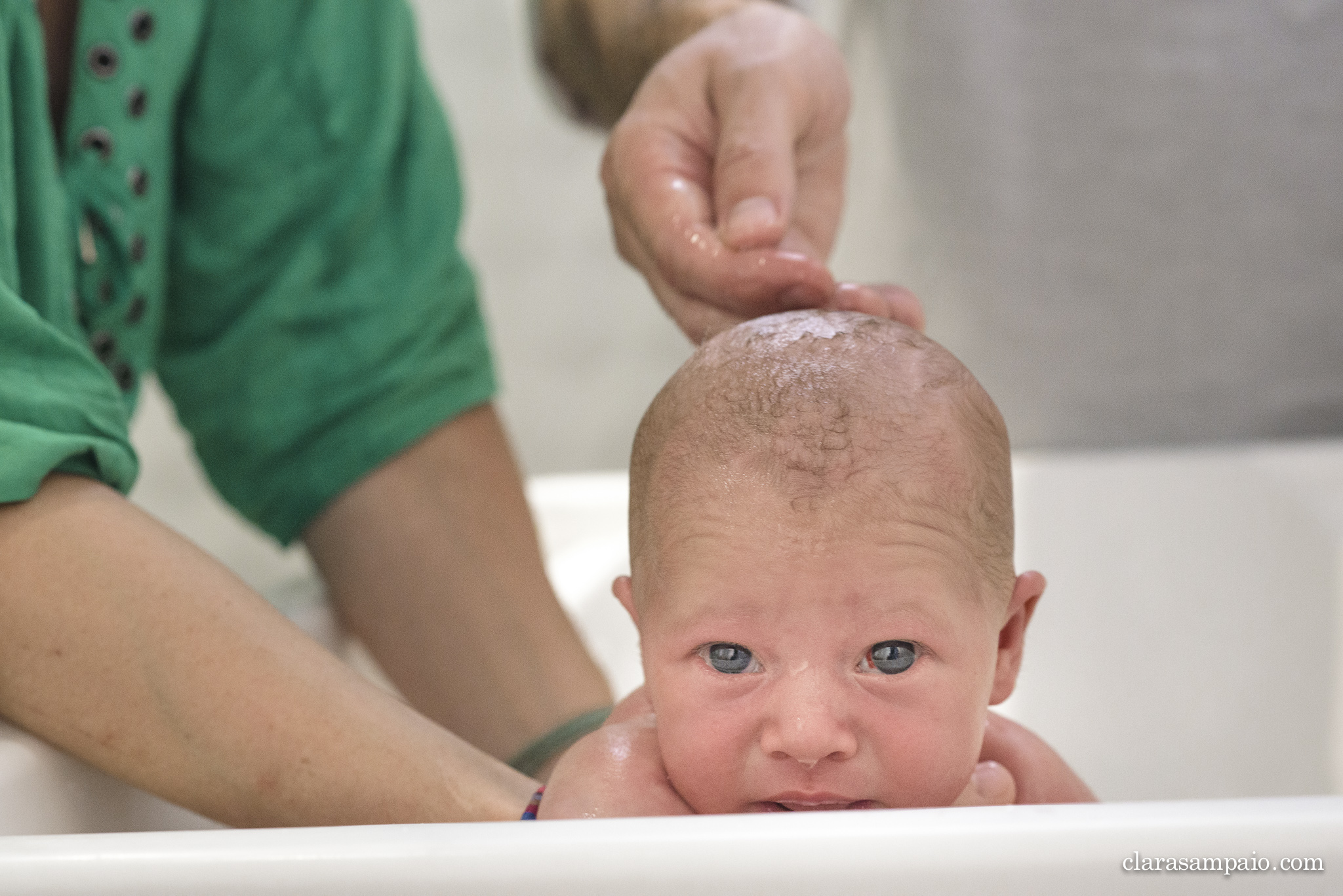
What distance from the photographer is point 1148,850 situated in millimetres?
285

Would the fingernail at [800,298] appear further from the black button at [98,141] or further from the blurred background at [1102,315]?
the black button at [98,141]

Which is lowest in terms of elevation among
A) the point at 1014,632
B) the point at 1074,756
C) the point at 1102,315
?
the point at 1074,756

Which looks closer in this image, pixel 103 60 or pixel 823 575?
pixel 823 575

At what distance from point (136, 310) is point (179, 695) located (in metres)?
0.26

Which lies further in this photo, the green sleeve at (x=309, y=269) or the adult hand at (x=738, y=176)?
the green sleeve at (x=309, y=269)

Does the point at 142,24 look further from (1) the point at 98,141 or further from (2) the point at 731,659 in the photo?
(2) the point at 731,659

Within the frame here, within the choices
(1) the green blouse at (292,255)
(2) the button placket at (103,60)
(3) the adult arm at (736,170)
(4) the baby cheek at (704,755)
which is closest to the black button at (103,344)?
(1) the green blouse at (292,255)

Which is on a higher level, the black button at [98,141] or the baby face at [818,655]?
the black button at [98,141]

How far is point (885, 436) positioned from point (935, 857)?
0.40 ft

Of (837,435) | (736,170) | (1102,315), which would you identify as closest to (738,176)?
(736,170)

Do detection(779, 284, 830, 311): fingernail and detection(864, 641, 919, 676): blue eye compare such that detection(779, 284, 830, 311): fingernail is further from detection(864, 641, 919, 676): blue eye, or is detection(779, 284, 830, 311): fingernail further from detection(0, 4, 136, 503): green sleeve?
detection(0, 4, 136, 503): green sleeve

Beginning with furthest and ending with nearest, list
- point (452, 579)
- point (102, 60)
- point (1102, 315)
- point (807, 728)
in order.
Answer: point (1102, 315)
point (452, 579)
point (102, 60)
point (807, 728)

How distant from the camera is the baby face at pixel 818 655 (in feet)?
1.17

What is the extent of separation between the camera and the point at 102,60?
0.56m
